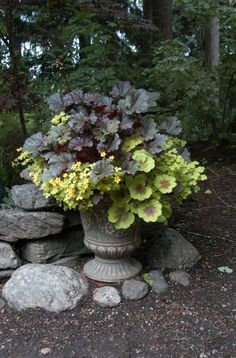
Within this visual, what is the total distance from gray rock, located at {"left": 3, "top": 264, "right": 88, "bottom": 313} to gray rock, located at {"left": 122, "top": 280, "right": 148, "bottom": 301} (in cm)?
24

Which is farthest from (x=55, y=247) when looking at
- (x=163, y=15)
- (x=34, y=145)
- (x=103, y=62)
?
(x=163, y=15)

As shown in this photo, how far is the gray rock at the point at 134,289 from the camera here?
8.75ft

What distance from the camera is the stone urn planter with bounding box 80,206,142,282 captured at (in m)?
2.71

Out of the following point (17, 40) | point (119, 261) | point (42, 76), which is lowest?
point (119, 261)

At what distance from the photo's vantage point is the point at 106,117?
264cm

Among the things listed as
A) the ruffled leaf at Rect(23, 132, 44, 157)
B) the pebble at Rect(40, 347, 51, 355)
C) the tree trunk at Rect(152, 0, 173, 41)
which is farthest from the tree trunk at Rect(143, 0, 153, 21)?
the pebble at Rect(40, 347, 51, 355)

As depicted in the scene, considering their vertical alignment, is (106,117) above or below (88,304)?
above

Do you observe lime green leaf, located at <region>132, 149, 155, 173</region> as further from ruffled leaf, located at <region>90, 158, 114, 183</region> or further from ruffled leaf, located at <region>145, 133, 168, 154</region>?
ruffled leaf, located at <region>90, 158, 114, 183</region>

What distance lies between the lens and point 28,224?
2.86 m

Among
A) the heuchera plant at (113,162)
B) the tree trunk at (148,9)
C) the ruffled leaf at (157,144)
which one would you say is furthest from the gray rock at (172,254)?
the tree trunk at (148,9)

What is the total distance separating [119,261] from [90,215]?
365mm

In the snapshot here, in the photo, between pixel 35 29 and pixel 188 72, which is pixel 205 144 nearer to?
pixel 188 72

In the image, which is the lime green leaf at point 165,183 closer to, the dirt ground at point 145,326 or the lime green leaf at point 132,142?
the lime green leaf at point 132,142

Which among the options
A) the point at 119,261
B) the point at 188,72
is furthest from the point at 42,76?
the point at 119,261
